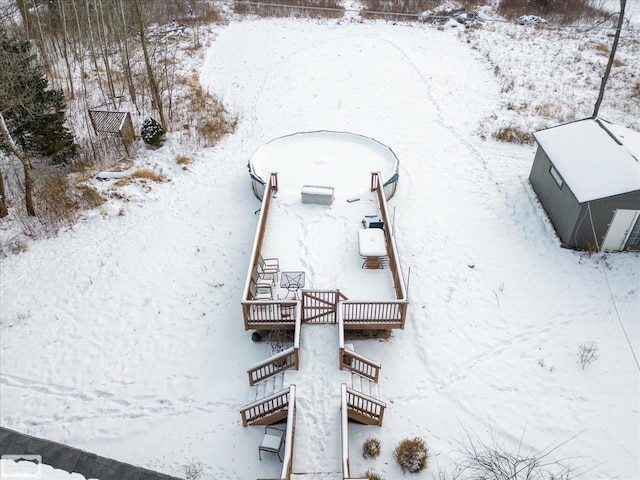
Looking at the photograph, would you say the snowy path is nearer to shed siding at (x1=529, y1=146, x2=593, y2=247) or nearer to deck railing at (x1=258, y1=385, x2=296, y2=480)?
deck railing at (x1=258, y1=385, x2=296, y2=480)

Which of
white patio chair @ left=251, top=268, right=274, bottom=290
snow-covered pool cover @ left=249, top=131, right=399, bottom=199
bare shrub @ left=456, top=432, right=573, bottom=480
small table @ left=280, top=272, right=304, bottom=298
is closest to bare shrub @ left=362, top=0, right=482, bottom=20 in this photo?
snow-covered pool cover @ left=249, top=131, right=399, bottom=199

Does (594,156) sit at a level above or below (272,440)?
above

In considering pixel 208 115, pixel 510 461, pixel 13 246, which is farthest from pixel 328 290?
pixel 208 115

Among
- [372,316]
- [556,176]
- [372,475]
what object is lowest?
[372,475]

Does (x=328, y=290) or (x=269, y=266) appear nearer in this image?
(x=328, y=290)

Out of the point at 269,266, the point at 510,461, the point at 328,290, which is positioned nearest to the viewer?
the point at 510,461

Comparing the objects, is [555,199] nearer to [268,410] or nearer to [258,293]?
[258,293]

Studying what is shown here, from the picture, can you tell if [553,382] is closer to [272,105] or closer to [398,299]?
[398,299]
